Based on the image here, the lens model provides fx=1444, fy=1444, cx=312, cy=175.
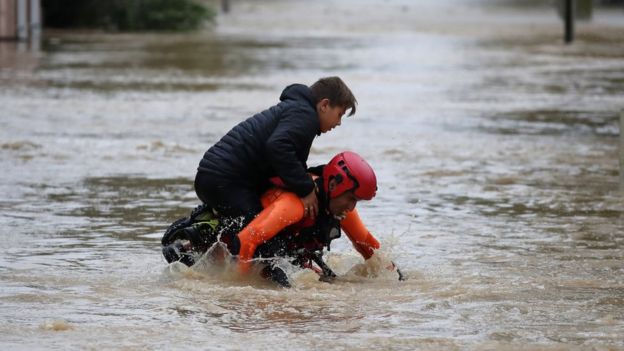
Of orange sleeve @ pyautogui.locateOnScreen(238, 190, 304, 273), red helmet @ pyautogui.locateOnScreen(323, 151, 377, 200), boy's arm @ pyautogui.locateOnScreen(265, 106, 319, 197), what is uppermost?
boy's arm @ pyautogui.locateOnScreen(265, 106, 319, 197)

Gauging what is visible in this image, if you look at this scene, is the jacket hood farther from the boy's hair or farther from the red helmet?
the red helmet

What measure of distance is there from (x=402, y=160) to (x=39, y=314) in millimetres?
7074

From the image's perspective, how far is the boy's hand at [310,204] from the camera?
25.2ft

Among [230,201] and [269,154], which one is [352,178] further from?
[230,201]

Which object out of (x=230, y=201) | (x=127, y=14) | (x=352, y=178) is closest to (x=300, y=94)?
(x=352, y=178)

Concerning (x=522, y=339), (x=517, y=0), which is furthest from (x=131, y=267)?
(x=517, y=0)

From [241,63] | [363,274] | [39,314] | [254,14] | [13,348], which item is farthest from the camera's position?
[254,14]

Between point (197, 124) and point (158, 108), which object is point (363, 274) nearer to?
point (197, 124)

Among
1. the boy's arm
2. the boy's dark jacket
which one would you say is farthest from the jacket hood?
the boy's arm

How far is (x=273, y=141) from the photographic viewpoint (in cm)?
755

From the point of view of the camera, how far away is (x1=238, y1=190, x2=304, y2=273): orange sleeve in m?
Answer: 7.58

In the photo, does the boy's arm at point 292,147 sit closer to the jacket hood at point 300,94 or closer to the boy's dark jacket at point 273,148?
the boy's dark jacket at point 273,148

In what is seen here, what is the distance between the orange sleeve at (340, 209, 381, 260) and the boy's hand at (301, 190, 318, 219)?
44 centimetres

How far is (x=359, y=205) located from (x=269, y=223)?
345 centimetres
